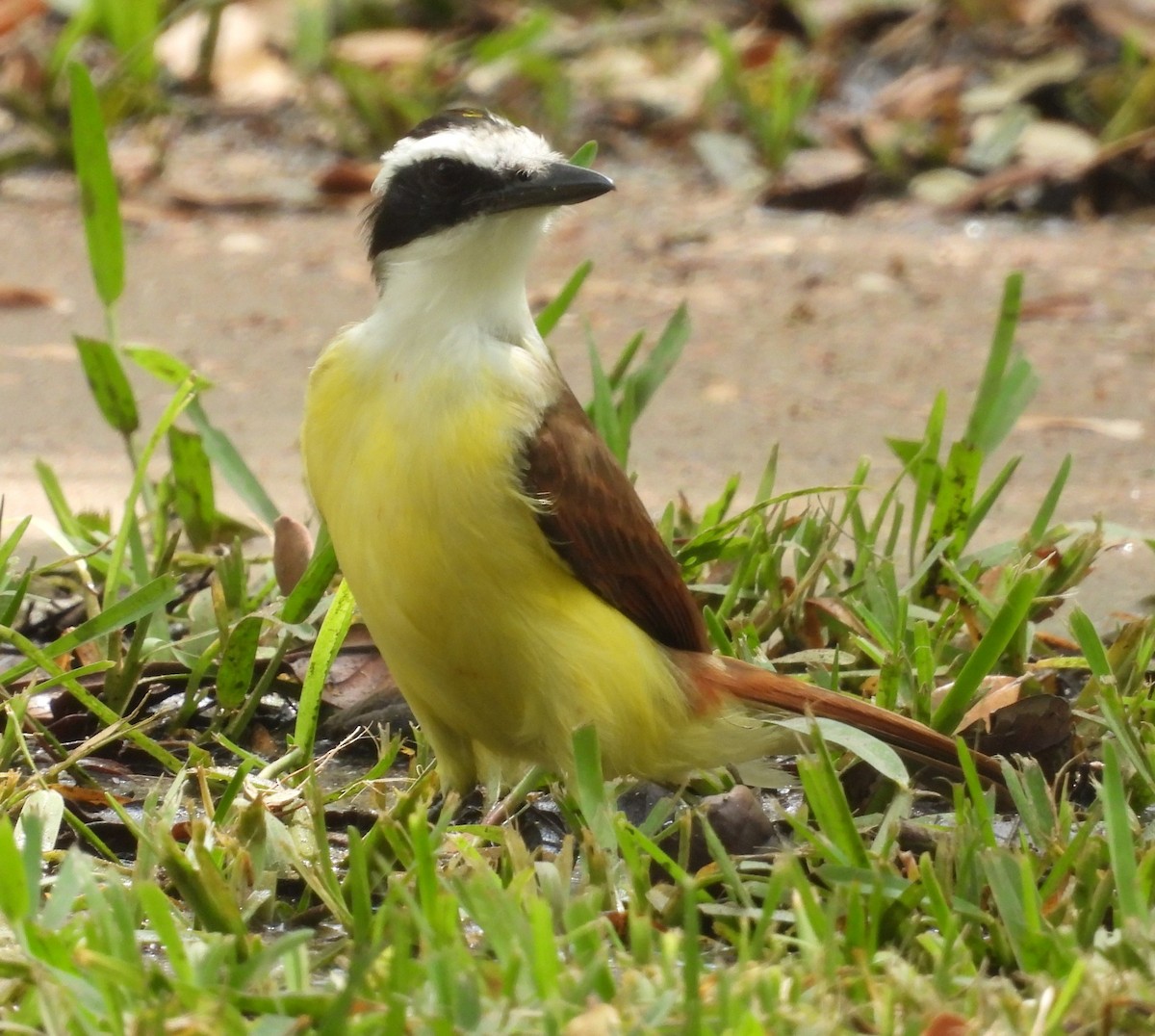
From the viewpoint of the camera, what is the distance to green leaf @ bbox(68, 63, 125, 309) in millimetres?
4426

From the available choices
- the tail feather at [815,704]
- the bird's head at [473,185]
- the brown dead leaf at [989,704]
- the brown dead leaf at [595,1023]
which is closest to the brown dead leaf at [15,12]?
the bird's head at [473,185]

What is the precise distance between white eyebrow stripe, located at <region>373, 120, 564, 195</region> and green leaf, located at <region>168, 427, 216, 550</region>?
1.09 metres

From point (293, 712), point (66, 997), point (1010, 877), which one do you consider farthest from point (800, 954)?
point (293, 712)

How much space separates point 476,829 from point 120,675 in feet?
3.05

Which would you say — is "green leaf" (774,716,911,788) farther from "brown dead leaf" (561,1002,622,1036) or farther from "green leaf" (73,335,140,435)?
"green leaf" (73,335,140,435)

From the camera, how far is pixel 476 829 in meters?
3.28

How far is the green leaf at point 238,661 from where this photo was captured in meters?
3.80

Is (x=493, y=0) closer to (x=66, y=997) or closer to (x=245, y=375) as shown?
(x=245, y=375)

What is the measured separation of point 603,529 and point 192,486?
1.40 m

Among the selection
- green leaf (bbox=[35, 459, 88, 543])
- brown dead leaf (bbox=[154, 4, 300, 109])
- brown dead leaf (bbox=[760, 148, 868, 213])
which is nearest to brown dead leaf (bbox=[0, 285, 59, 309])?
brown dead leaf (bbox=[154, 4, 300, 109])

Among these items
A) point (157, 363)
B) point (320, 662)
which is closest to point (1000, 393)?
point (320, 662)

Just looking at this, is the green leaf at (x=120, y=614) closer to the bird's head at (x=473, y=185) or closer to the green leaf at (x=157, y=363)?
the bird's head at (x=473, y=185)

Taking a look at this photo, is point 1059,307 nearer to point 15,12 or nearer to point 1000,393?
point 1000,393

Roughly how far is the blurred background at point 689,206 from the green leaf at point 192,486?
481 millimetres
